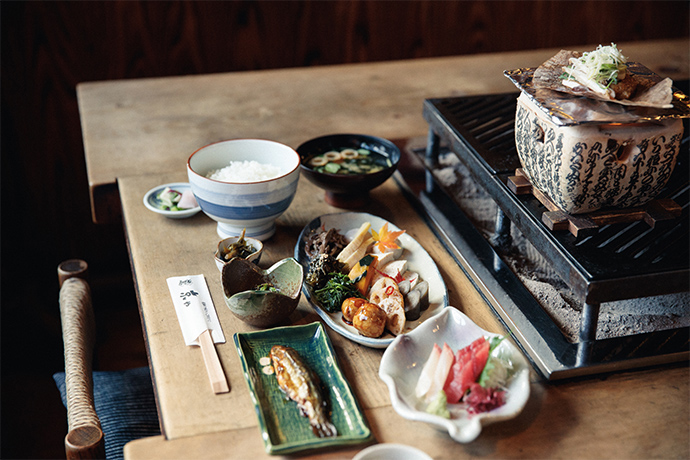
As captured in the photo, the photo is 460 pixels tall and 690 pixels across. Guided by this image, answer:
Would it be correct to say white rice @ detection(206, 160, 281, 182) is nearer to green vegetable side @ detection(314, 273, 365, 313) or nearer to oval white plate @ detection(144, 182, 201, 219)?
oval white plate @ detection(144, 182, 201, 219)

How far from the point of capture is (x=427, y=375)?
1081 mm

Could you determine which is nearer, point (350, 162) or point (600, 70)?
point (600, 70)

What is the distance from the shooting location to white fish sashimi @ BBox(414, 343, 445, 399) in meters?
1.07

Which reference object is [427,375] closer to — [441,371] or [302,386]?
[441,371]

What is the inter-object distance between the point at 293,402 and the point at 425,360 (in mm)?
250

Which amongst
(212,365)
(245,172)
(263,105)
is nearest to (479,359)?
(212,365)

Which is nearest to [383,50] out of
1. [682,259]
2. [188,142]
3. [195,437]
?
[188,142]

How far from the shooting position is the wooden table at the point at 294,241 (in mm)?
1047

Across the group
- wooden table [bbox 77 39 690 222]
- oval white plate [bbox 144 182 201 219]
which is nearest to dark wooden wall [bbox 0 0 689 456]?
wooden table [bbox 77 39 690 222]

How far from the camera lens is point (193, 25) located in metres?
3.10

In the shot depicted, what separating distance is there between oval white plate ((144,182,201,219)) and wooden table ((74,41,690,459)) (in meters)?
0.02

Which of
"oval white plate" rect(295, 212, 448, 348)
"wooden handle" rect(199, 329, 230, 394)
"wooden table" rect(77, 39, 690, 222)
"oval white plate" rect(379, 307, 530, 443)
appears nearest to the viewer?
"oval white plate" rect(379, 307, 530, 443)

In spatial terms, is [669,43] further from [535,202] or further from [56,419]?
[56,419]

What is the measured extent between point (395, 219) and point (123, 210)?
2.43 feet
